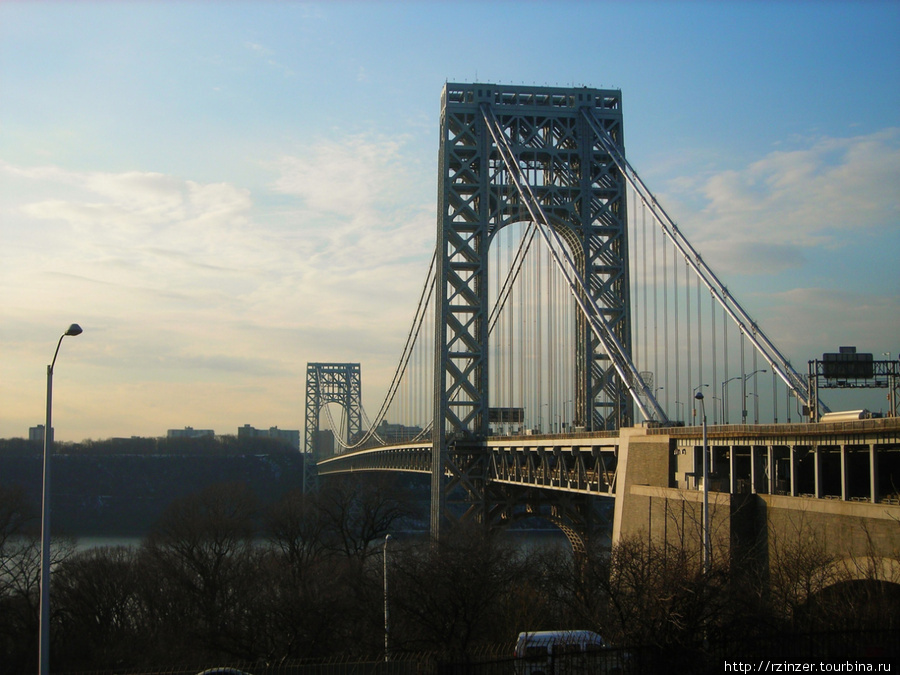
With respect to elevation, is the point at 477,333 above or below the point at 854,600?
above

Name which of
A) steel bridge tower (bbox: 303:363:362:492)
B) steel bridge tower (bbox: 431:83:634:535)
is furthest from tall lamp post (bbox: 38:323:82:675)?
steel bridge tower (bbox: 303:363:362:492)

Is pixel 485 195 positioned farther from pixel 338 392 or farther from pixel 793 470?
pixel 338 392

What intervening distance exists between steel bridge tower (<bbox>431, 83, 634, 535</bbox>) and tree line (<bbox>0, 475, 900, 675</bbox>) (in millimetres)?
7424

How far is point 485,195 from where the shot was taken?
40906 millimetres

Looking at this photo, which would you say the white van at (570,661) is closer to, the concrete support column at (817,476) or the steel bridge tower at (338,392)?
the concrete support column at (817,476)

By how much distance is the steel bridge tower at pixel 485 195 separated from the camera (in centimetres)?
3988

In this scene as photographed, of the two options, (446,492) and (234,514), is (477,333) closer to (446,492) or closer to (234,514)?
(446,492)

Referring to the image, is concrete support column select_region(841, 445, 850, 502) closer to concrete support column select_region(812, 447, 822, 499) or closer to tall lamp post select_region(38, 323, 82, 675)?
concrete support column select_region(812, 447, 822, 499)

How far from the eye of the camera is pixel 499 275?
145 ft

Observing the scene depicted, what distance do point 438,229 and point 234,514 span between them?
22381 millimetres

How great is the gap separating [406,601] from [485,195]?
2240 cm

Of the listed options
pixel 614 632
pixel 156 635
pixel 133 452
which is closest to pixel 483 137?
pixel 156 635

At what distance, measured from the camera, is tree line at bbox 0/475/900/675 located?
1336cm

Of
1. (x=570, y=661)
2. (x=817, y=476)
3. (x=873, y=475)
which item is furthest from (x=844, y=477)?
(x=570, y=661)
